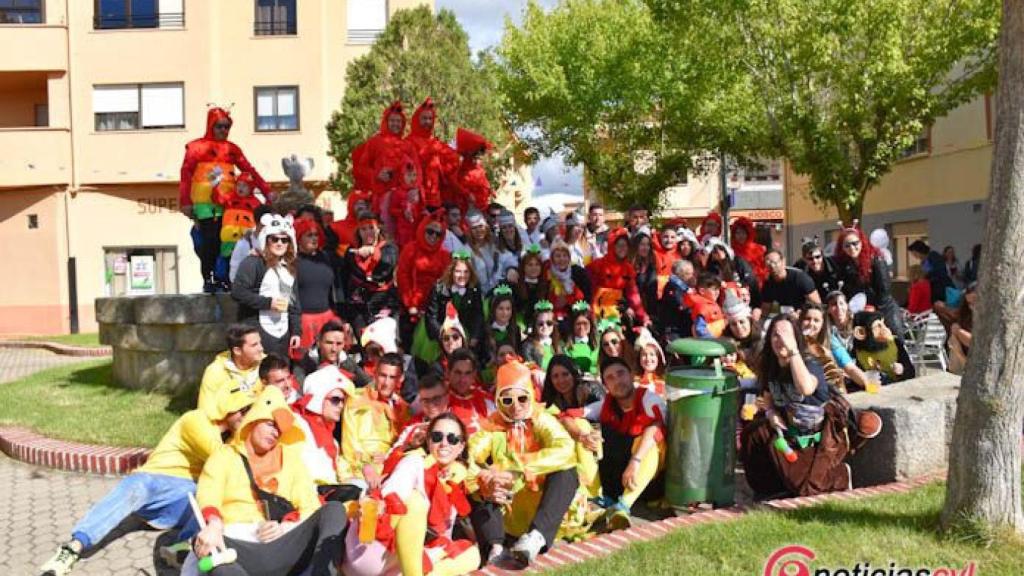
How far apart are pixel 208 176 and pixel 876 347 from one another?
7.04m

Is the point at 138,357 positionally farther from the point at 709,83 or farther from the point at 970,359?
the point at 709,83

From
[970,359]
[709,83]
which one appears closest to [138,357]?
[970,359]

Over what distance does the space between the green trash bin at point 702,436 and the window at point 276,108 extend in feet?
66.6

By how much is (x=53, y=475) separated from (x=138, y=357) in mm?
2584

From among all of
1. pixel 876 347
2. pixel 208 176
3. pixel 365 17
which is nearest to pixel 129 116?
pixel 365 17

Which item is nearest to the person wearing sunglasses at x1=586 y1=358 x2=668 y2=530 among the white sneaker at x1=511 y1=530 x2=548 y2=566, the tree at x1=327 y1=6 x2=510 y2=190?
the white sneaker at x1=511 y1=530 x2=548 y2=566

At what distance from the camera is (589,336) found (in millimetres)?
8078

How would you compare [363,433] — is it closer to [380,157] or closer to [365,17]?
[380,157]

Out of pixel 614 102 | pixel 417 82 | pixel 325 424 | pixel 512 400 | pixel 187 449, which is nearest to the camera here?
pixel 187 449

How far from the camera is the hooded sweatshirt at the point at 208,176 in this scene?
33.1 ft

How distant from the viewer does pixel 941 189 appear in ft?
76.7

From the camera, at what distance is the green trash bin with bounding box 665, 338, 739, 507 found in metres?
5.80

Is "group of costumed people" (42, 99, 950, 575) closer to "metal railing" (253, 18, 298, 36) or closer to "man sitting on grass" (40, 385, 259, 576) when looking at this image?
"man sitting on grass" (40, 385, 259, 576)

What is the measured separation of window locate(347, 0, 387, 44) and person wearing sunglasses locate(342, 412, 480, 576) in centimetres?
2124
